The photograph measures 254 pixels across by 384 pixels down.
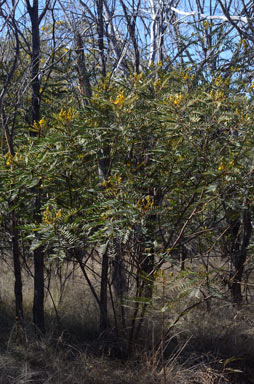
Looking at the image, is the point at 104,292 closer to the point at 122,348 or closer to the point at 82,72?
the point at 122,348

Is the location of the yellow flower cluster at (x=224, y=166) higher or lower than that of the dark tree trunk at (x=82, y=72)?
lower

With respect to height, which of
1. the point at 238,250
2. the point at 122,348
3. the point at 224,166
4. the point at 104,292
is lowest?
the point at 122,348


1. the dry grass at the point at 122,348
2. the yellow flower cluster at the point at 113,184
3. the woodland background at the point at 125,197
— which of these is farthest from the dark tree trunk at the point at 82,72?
the dry grass at the point at 122,348

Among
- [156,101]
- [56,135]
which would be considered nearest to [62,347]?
[56,135]

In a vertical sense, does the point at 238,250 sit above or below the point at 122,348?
above

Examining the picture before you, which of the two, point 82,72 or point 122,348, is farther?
point 82,72

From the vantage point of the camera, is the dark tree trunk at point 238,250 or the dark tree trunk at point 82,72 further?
the dark tree trunk at point 238,250

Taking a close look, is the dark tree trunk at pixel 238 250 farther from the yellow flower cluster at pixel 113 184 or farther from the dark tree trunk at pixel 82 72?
the yellow flower cluster at pixel 113 184

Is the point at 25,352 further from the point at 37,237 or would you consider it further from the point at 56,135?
the point at 56,135

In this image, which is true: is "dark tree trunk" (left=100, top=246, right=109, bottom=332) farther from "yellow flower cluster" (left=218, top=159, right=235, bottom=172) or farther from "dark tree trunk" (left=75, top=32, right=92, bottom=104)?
"dark tree trunk" (left=75, top=32, right=92, bottom=104)

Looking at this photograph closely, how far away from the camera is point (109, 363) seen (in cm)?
377

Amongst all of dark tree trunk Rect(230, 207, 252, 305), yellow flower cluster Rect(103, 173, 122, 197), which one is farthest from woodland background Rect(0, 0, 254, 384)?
dark tree trunk Rect(230, 207, 252, 305)

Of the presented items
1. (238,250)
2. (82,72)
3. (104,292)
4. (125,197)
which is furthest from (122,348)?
(82,72)

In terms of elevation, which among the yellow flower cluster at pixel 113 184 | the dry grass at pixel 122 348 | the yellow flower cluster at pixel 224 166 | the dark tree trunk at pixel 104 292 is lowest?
the dry grass at pixel 122 348
